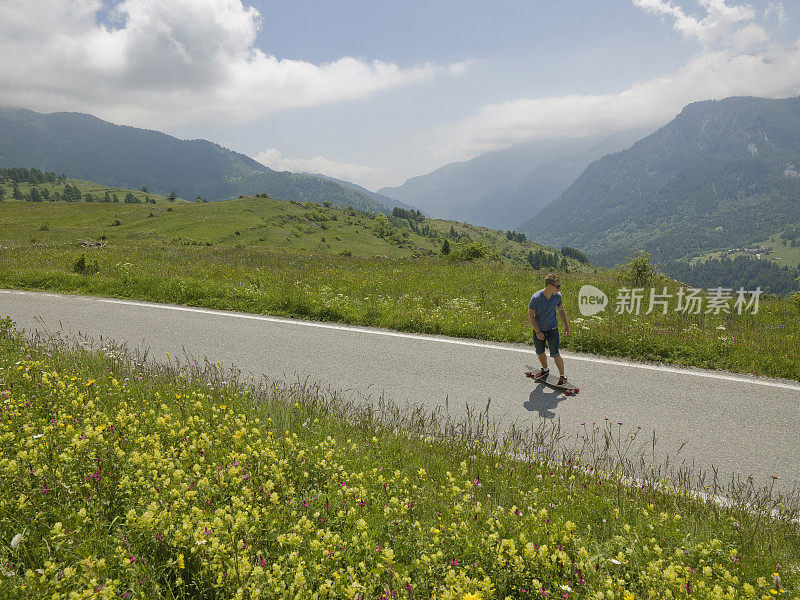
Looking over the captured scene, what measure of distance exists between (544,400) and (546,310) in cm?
191

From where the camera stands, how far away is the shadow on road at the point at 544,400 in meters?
6.90

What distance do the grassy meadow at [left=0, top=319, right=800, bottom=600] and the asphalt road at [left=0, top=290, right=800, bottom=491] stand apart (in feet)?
4.00

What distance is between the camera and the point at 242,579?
254 centimetres

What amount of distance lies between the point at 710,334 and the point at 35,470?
12.4 metres

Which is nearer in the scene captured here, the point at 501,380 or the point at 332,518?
the point at 332,518

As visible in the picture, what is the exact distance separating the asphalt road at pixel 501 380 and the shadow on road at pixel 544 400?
0.8 inches

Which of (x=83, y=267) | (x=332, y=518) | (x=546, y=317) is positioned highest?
(x=546, y=317)

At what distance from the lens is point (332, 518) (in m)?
3.45

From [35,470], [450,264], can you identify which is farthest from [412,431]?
[450,264]

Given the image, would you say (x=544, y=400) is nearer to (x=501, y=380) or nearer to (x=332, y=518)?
(x=501, y=380)

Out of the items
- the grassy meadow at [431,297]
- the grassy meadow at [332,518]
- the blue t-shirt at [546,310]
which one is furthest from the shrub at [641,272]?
the grassy meadow at [332,518]

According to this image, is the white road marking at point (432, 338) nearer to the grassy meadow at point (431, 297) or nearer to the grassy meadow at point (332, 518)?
the grassy meadow at point (431, 297)

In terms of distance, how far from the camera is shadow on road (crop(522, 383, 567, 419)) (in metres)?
6.90

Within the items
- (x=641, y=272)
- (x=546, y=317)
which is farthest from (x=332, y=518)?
(x=641, y=272)
